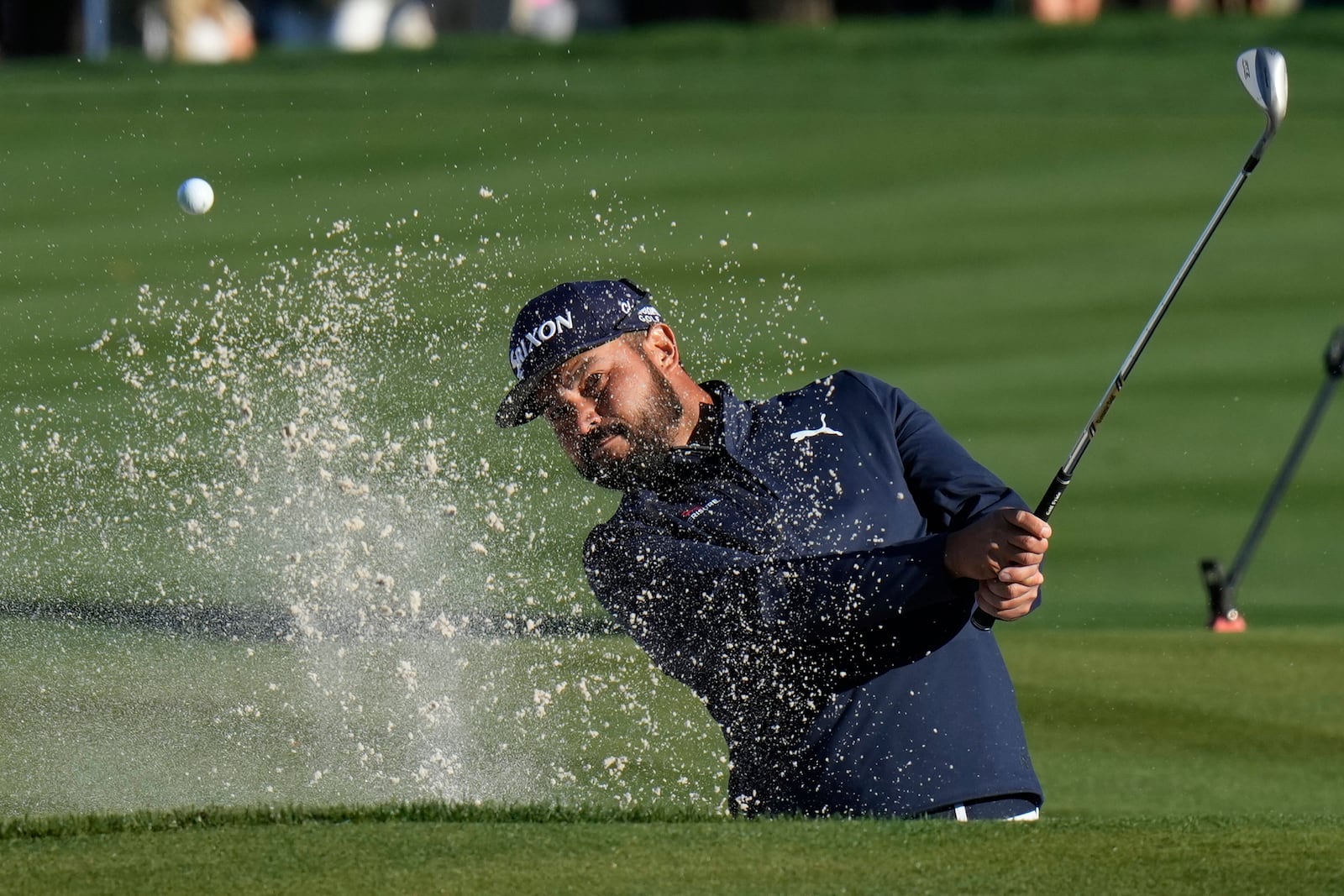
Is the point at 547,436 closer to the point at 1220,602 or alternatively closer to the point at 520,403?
the point at 1220,602

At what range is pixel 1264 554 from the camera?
912 cm

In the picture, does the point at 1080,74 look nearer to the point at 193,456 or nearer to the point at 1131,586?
the point at 1131,586

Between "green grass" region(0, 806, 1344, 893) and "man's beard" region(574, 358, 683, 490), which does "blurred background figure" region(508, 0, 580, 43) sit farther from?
"green grass" region(0, 806, 1344, 893)

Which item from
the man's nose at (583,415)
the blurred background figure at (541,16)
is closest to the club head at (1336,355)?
the man's nose at (583,415)

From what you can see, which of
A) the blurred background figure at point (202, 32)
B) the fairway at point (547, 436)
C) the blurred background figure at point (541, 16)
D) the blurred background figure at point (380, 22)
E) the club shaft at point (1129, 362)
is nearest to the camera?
the fairway at point (547, 436)

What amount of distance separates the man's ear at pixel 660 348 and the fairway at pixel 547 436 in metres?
1.03

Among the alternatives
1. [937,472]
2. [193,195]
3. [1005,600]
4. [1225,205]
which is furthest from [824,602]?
[193,195]

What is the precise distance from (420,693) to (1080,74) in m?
13.3

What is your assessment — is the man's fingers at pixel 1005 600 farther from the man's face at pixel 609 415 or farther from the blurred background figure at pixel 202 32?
the blurred background figure at pixel 202 32

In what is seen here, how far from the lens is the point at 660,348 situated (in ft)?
16.2

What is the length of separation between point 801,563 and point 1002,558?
1.56 feet

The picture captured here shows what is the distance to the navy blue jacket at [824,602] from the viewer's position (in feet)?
14.3

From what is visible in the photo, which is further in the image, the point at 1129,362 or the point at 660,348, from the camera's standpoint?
the point at 660,348

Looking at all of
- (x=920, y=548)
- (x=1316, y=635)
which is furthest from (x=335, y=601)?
(x=1316, y=635)
